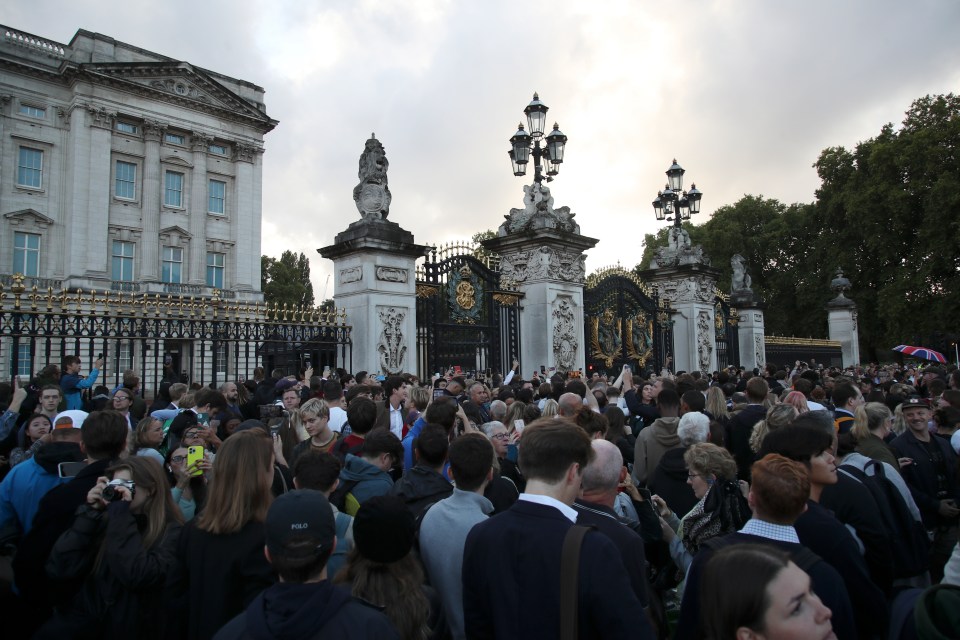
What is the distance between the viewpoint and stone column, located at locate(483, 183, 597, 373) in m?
15.8

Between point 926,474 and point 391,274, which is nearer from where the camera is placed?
point 926,474

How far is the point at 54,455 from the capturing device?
13.6 feet

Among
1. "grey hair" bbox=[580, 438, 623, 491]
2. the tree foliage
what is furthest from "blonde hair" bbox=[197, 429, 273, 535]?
the tree foliage

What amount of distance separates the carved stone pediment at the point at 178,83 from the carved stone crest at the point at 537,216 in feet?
91.3

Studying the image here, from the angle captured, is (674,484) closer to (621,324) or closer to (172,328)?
(172,328)

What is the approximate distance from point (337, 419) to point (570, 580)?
4.91 m

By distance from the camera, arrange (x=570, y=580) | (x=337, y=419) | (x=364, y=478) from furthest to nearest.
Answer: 1. (x=337, y=419)
2. (x=364, y=478)
3. (x=570, y=580)

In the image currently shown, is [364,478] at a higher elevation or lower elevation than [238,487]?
lower

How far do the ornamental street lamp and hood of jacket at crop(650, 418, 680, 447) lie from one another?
46.4ft

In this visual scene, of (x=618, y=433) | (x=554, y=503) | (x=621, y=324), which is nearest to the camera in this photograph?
(x=554, y=503)

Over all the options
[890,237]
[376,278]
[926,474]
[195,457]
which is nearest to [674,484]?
[926,474]

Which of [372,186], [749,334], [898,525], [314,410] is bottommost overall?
[898,525]

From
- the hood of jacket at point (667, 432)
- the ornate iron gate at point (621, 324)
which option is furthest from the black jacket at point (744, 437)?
the ornate iron gate at point (621, 324)

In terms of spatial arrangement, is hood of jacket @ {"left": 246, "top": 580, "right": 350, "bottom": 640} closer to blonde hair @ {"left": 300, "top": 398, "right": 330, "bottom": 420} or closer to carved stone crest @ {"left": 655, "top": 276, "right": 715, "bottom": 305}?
blonde hair @ {"left": 300, "top": 398, "right": 330, "bottom": 420}
